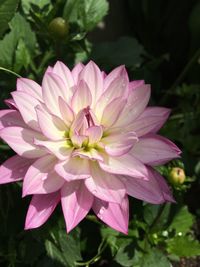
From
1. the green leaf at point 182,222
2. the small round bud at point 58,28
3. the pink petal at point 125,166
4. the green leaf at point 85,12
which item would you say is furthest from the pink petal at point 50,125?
the green leaf at point 182,222

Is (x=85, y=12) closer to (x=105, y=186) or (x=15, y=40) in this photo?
(x=15, y=40)

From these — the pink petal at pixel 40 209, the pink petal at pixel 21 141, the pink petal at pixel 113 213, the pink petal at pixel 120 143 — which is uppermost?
the pink petal at pixel 21 141

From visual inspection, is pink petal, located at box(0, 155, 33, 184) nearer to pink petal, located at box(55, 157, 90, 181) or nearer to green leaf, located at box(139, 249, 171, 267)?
pink petal, located at box(55, 157, 90, 181)

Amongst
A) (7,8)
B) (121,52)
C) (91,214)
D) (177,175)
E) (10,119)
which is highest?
(7,8)

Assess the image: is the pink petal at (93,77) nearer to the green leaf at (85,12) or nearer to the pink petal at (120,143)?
the pink petal at (120,143)

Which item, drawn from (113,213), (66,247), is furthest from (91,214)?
(113,213)
